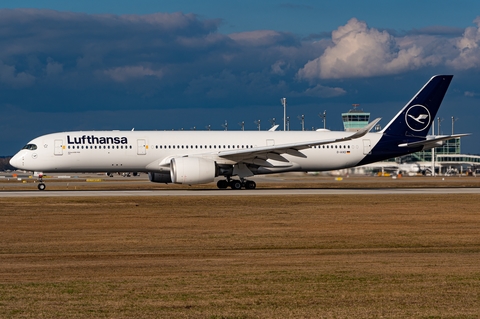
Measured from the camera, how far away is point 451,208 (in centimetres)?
2795

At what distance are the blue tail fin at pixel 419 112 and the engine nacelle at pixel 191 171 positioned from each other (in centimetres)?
1237

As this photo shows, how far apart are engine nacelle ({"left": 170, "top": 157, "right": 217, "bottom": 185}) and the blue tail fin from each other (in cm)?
1237

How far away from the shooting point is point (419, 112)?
4378 cm

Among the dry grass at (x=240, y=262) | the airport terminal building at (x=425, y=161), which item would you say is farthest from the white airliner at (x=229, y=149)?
the airport terminal building at (x=425, y=161)

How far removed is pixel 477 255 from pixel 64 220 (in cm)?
1408

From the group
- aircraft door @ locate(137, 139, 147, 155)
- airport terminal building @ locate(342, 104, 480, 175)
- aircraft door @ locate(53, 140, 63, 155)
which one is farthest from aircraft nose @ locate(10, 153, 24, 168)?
airport terminal building @ locate(342, 104, 480, 175)

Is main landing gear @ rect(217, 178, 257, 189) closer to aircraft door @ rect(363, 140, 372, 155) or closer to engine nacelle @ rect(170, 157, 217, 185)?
engine nacelle @ rect(170, 157, 217, 185)

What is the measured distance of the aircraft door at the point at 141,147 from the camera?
41.2 meters

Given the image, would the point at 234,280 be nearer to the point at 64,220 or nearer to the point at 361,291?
the point at 361,291

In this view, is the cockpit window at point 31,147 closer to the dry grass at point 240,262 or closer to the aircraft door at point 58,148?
the aircraft door at point 58,148

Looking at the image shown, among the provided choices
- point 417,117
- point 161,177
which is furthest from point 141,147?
point 417,117

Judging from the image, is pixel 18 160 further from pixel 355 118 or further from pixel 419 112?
pixel 355 118

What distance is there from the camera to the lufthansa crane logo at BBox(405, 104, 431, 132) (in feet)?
143

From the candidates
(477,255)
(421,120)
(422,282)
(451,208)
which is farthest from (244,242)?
(421,120)
